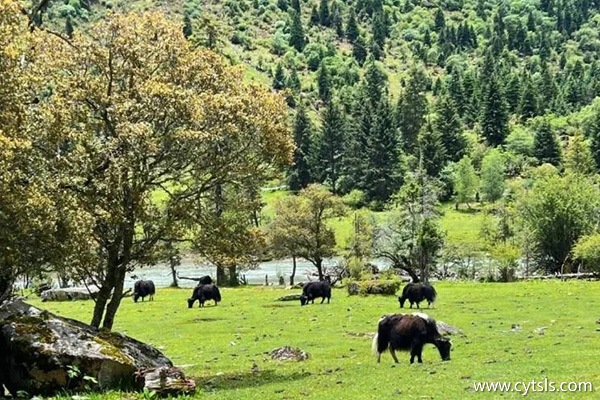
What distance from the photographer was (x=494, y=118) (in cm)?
19288

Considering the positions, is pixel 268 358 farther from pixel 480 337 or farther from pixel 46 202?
pixel 46 202

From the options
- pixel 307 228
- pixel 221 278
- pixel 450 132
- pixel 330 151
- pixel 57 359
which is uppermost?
pixel 450 132

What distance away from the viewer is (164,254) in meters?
26.3

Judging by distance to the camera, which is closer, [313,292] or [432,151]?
[313,292]

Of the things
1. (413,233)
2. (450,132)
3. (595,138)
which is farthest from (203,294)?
(595,138)

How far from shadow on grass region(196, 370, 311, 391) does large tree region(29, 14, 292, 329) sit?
493 cm

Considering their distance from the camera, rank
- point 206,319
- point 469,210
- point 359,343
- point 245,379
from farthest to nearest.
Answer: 1. point 469,210
2. point 206,319
3. point 359,343
4. point 245,379

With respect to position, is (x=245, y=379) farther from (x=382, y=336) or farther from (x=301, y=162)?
(x=301, y=162)

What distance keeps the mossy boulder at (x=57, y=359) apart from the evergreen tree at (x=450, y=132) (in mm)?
162787

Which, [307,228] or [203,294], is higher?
[307,228]

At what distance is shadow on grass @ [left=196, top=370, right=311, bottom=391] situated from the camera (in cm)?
2216

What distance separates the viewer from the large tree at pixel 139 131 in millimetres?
22938

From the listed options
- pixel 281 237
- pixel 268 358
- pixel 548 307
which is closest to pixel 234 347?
pixel 268 358

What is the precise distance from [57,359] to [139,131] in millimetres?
7380
